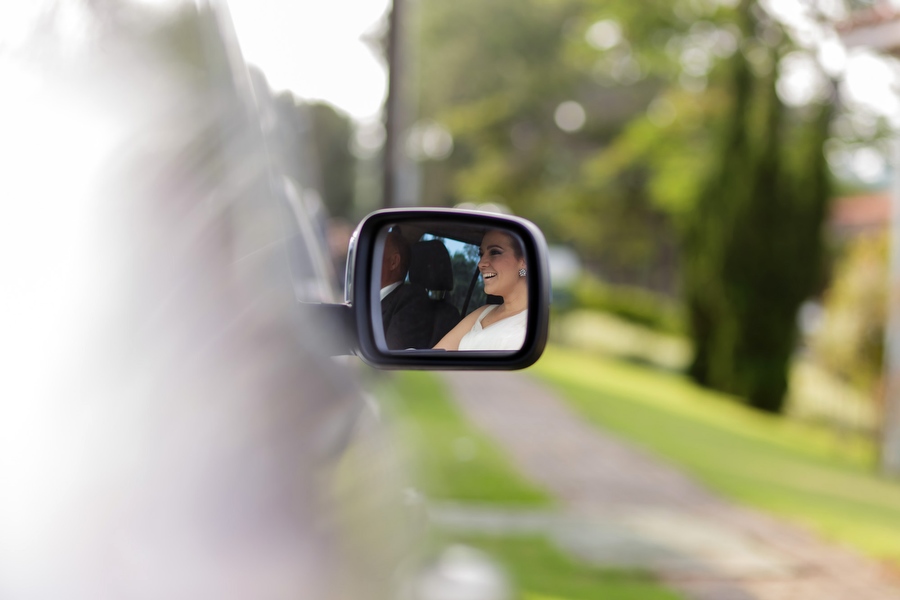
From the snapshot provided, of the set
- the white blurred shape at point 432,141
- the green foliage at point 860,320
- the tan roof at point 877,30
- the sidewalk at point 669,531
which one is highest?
the white blurred shape at point 432,141

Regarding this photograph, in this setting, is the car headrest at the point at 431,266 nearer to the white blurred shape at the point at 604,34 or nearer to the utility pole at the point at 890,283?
the utility pole at the point at 890,283

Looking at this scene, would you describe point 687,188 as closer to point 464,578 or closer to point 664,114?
point 664,114

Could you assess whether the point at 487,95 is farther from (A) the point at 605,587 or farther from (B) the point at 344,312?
(B) the point at 344,312

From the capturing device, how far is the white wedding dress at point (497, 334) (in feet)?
4.82

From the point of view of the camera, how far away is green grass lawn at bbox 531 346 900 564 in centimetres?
800

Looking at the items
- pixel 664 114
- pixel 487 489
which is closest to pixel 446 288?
pixel 487 489

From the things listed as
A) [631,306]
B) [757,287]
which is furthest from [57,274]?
[631,306]

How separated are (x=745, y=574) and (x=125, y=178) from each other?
5.58m

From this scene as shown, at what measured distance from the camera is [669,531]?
702cm

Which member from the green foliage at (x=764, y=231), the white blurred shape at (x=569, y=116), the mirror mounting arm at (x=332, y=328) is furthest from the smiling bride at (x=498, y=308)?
the white blurred shape at (x=569, y=116)

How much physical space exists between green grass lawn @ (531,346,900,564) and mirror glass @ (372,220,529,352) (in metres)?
6.10

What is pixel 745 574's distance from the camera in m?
6.01

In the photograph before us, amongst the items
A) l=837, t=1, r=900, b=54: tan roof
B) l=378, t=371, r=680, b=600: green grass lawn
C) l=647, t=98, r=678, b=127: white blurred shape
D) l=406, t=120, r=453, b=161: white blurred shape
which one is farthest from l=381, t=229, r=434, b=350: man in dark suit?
l=406, t=120, r=453, b=161: white blurred shape

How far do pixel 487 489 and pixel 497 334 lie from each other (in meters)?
6.61
